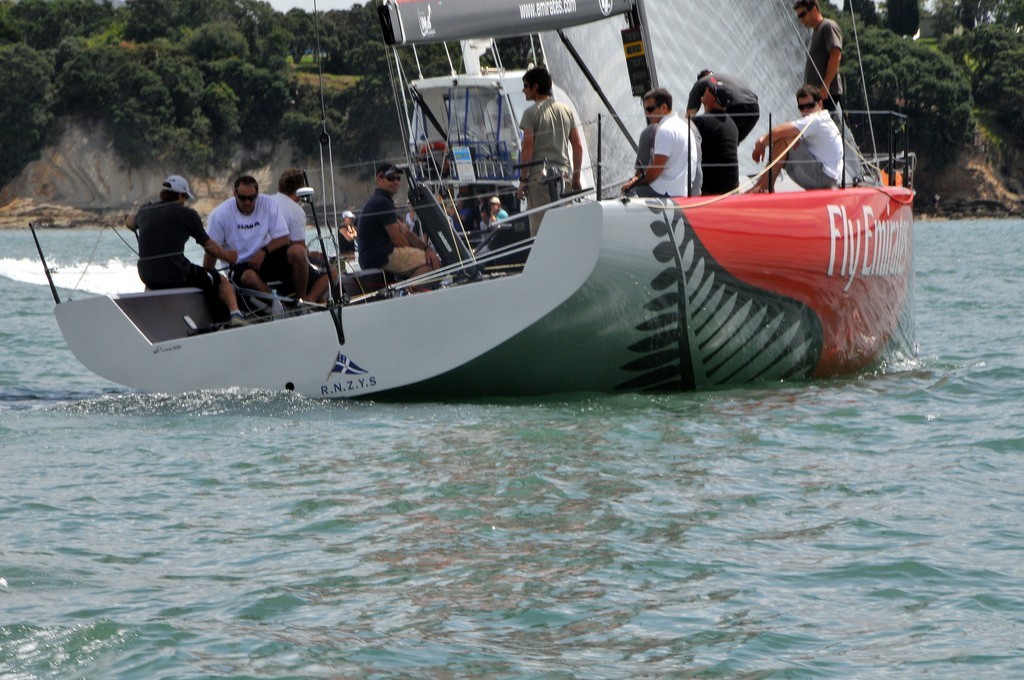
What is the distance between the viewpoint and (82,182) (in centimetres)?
8056

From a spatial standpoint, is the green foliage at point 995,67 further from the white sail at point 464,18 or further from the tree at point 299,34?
the white sail at point 464,18

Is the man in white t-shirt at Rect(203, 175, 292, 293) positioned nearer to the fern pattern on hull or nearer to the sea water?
the sea water

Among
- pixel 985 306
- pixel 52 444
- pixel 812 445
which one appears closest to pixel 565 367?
pixel 812 445

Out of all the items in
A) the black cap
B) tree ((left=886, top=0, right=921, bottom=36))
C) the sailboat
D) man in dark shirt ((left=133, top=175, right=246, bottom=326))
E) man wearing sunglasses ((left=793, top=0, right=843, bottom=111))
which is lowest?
the sailboat

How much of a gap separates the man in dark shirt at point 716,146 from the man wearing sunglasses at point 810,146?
1.11ft

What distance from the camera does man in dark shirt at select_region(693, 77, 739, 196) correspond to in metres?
9.33

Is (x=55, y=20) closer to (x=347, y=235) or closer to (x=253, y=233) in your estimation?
(x=347, y=235)

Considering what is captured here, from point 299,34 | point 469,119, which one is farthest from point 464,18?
point 299,34

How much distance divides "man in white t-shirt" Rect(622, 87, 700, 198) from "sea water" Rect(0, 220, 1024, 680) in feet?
4.11

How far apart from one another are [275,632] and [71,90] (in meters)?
83.1

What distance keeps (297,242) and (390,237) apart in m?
0.61

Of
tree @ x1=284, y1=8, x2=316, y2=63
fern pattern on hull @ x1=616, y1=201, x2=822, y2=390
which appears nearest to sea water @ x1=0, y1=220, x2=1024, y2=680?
fern pattern on hull @ x1=616, y1=201, x2=822, y2=390

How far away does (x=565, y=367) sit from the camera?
885cm

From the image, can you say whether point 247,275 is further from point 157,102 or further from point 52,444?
point 157,102
